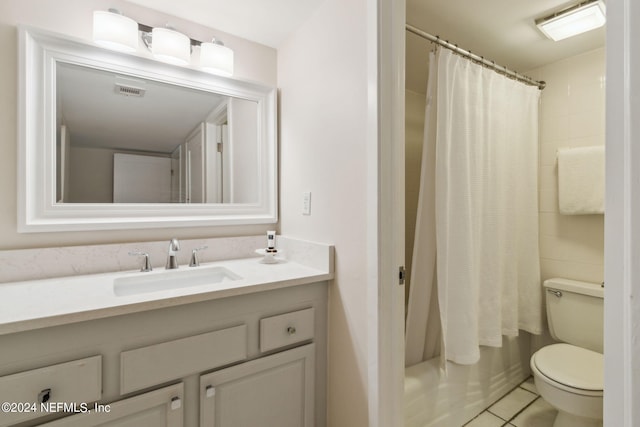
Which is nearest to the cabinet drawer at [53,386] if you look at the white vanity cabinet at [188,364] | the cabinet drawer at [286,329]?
the white vanity cabinet at [188,364]

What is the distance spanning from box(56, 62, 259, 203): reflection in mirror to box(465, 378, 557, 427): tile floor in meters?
1.83

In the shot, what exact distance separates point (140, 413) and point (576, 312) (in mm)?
2213

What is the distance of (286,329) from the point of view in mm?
1181

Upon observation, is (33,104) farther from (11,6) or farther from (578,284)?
(578,284)

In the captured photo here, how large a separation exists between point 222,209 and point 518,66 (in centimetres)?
221

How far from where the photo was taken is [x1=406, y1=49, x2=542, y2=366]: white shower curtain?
1443 mm

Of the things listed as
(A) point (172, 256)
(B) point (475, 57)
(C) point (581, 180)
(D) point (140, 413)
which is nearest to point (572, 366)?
(C) point (581, 180)

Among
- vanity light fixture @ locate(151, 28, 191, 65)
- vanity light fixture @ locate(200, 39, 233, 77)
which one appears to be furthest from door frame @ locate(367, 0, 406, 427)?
vanity light fixture @ locate(151, 28, 191, 65)

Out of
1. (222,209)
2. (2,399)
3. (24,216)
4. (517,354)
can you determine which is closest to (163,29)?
(222,209)

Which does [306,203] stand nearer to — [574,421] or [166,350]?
[166,350]

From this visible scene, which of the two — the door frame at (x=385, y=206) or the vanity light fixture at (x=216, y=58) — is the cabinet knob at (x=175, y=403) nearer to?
the door frame at (x=385, y=206)

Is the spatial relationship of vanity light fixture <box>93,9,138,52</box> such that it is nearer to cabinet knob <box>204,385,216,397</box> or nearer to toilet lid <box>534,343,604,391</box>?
cabinet knob <box>204,385,216,397</box>

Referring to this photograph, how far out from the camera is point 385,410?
1.08 m

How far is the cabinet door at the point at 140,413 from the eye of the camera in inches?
33.4
